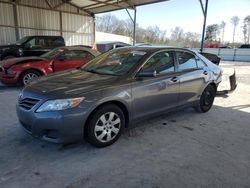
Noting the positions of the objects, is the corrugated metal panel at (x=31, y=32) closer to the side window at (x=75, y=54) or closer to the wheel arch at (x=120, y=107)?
the side window at (x=75, y=54)

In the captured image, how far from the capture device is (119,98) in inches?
125

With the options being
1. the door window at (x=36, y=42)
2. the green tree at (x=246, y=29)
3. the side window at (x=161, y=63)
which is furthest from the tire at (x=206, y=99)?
the green tree at (x=246, y=29)

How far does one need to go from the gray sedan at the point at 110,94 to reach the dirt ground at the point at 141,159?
31 cm

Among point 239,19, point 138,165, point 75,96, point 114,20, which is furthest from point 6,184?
point 239,19

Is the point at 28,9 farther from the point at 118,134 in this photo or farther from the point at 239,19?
the point at 239,19

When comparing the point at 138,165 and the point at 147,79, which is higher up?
the point at 147,79

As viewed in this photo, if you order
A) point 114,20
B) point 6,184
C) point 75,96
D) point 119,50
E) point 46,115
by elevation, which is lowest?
point 6,184

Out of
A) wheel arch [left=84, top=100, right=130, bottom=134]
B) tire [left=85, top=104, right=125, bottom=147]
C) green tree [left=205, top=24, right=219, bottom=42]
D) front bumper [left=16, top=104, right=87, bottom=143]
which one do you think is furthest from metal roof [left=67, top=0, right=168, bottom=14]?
green tree [left=205, top=24, right=219, bottom=42]

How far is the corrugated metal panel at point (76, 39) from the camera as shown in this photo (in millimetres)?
18975

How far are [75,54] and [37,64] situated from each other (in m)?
1.41

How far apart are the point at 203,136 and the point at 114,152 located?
1.61 metres

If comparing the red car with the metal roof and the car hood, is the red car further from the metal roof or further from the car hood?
the metal roof

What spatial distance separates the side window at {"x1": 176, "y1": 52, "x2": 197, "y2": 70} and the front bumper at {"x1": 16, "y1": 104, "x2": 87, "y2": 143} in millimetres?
2262

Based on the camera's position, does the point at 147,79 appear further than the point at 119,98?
Yes
